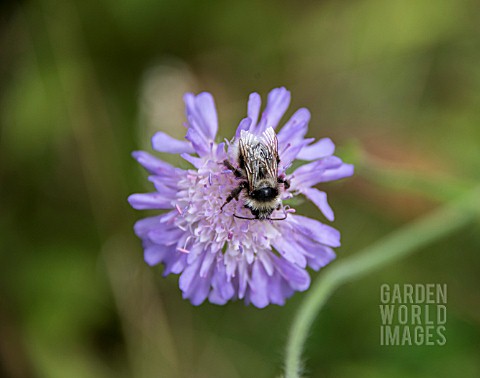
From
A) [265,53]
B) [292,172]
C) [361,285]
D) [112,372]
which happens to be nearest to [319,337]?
[361,285]

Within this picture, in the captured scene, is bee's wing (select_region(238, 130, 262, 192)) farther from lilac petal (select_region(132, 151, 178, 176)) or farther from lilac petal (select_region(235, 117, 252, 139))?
lilac petal (select_region(132, 151, 178, 176))

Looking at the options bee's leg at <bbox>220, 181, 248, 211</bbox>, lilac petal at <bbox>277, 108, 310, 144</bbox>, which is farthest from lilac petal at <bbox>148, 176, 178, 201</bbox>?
lilac petal at <bbox>277, 108, 310, 144</bbox>

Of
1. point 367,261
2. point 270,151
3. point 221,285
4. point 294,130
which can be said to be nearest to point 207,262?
point 221,285

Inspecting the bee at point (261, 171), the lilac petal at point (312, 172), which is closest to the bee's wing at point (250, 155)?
the bee at point (261, 171)

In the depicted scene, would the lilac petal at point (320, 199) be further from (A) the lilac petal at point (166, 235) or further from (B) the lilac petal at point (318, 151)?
(A) the lilac petal at point (166, 235)

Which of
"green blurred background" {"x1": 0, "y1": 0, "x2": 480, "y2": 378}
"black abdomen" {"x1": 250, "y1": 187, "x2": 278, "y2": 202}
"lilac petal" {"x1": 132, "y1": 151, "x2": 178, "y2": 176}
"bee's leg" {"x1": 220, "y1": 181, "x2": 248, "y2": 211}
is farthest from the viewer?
"green blurred background" {"x1": 0, "y1": 0, "x2": 480, "y2": 378}
